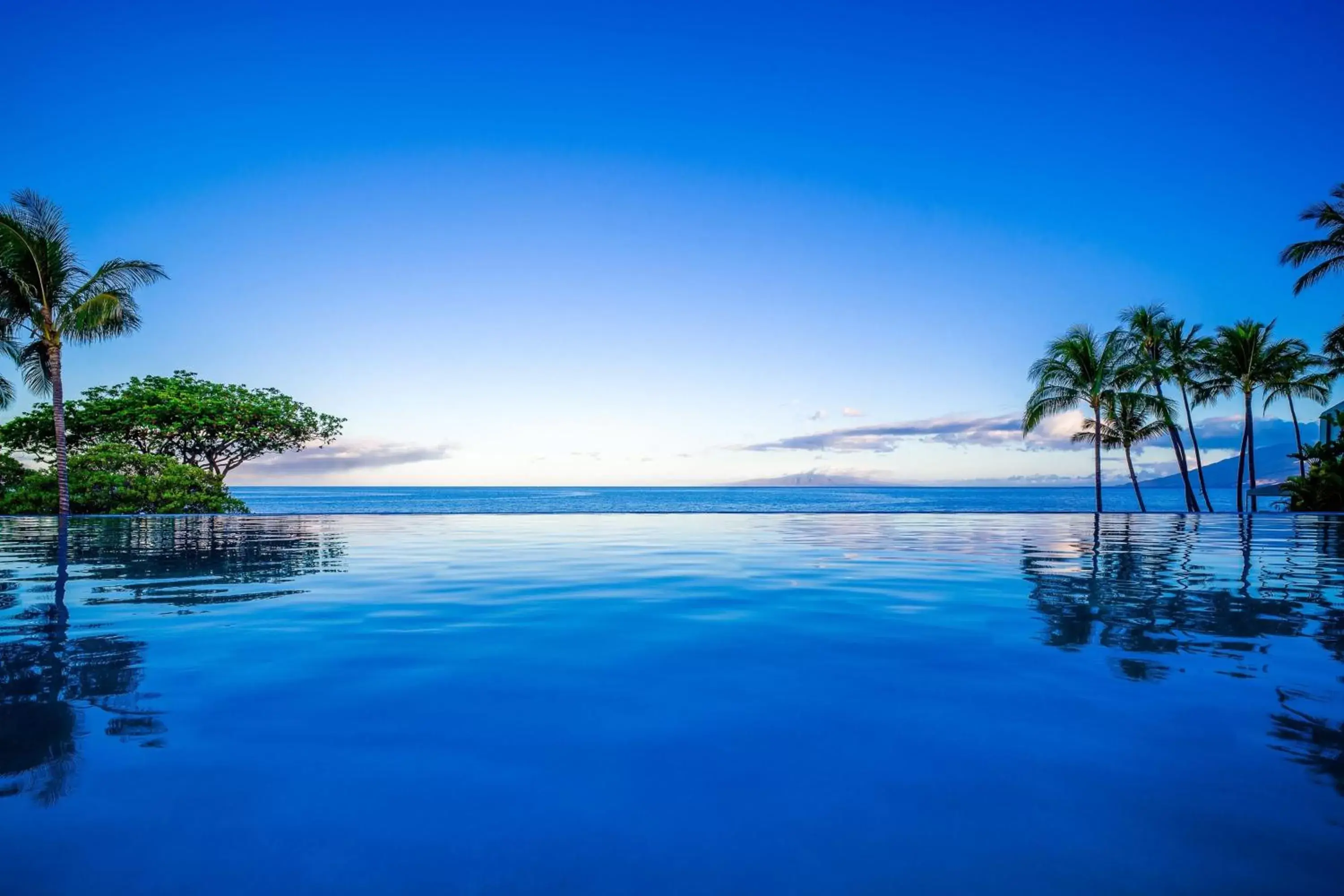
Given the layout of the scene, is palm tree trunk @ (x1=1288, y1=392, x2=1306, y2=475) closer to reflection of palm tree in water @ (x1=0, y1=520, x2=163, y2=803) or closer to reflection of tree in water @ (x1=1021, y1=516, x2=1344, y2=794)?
reflection of tree in water @ (x1=1021, y1=516, x2=1344, y2=794)

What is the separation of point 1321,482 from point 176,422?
148 ft

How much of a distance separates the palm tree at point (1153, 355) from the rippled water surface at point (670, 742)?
2781 cm

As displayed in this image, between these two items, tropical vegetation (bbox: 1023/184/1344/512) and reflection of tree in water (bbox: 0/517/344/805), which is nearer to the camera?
reflection of tree in water (bbox: 0/517/344/805)

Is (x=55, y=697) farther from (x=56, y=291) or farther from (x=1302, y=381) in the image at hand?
(x=1302, y=381)

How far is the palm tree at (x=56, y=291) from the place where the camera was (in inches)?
733

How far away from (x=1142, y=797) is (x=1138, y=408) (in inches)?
1340

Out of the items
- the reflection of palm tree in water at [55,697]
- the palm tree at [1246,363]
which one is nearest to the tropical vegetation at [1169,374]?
the palm tree at [1246,363]

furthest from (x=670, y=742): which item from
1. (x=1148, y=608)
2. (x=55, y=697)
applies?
(x=1148, y=608)

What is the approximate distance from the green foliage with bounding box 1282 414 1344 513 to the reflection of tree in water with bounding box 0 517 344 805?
1287 inches

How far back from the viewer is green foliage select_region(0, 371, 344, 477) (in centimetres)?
2384

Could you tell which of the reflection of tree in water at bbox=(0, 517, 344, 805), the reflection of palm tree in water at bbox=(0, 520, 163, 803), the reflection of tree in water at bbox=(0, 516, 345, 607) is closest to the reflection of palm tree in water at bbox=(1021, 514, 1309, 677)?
the reflection of palm tree in water at bbox=(0, 520, 163, 803)

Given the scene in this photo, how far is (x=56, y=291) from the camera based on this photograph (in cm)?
1980

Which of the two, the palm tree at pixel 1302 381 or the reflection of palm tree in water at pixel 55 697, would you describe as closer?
the reflection of palm tree in water at pixel 55 697

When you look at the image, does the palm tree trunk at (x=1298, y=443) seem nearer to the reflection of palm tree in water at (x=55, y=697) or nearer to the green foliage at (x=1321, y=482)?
the green foliage at (x=1321, y=482)
